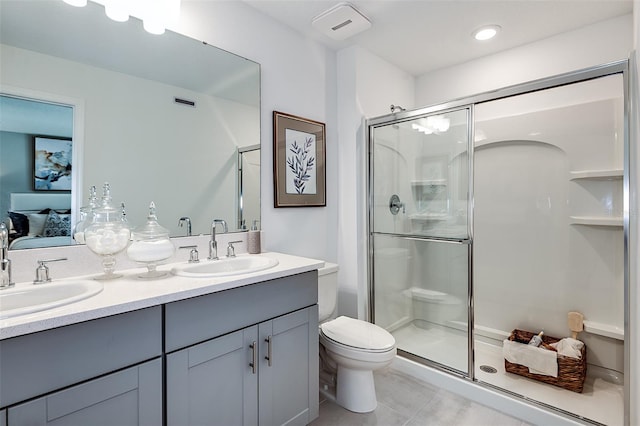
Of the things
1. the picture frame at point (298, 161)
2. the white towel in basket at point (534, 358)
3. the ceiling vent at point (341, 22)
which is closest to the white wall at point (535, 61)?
the ceiling vent at point (341, 22)

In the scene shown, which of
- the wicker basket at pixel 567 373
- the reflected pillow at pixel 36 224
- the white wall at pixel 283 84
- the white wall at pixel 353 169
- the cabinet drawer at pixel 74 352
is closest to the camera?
the cabinet drawer at pixel 74 352

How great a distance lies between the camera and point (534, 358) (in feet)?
6.93

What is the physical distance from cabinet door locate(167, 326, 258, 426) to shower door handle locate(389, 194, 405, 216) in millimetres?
1540

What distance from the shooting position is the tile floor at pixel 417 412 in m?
1.79

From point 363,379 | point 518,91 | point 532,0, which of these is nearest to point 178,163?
point 363,379

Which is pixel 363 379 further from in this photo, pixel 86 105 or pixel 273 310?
pixel 86 105

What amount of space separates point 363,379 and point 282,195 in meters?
1.23

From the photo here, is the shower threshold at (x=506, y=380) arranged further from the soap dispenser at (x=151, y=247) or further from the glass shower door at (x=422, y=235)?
the soap dispenser at (x=151, y=247)

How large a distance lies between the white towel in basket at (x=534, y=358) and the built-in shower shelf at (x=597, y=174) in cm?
118

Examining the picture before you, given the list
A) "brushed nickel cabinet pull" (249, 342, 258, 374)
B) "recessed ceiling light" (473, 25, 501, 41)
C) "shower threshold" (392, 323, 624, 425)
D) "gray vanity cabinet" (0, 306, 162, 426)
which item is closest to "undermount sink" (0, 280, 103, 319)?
"gray vanity cabinet" (0, 306, 162, 426)

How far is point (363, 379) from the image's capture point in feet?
6.22

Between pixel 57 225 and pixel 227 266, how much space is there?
74cm

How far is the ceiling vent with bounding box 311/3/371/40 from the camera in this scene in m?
1.96

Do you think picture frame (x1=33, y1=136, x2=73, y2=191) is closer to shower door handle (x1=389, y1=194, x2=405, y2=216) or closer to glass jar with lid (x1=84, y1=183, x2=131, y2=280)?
glass jar with lid (x1=84, y1=183, x2=131, y2=280)
